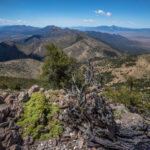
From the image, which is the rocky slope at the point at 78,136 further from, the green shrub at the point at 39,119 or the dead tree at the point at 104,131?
the green shrub at the point at 39,119

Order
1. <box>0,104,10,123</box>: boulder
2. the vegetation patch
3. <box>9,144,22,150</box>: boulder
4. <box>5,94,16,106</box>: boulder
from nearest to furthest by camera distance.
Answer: <box>9,144,22,150</box>: boulder → <box>0,104,10,123</box>: boulder → <box>5,94,16,106</box>: boulder → the vegetation patch

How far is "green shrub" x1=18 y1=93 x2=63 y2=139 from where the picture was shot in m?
7.45

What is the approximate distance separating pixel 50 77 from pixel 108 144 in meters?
12.8

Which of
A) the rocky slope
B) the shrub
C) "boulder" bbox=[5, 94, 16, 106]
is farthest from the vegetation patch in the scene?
the rocky slope

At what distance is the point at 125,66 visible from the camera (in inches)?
3396

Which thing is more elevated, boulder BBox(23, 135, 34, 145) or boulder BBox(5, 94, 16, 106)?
boulder BBox(5, 94, 16, 106)

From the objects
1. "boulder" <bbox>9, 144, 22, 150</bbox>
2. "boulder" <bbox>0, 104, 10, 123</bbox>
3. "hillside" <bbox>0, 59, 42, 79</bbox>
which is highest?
"boulder" <bbox>0, 104, 10, 123</bbox>

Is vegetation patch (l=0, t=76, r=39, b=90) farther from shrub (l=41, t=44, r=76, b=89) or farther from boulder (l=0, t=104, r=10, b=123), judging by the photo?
boulder (l=0, t=104, r=10, b=123)

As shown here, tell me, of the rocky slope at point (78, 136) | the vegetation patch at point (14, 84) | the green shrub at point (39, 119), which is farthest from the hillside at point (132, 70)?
the rocky slope at point (78, 136)

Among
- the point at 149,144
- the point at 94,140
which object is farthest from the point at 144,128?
the point at 94,140

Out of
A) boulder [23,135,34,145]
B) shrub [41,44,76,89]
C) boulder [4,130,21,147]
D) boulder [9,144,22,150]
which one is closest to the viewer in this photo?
boulder [9,144,22,150]

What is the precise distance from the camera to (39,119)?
8.03 m

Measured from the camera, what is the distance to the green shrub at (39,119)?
745cm

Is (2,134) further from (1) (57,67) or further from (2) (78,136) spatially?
(1) (57,67)
